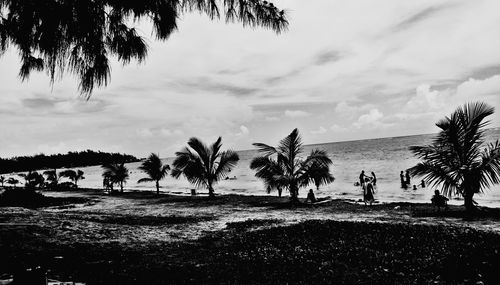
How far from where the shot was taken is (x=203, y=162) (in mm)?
19719

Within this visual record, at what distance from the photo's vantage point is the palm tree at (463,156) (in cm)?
979

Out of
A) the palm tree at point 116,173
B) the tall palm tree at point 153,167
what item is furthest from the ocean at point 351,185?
the palm tree at point 116,173

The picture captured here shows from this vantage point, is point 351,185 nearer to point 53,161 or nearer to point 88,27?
point 88,27

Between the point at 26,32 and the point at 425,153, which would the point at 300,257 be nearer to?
the point at 26,32

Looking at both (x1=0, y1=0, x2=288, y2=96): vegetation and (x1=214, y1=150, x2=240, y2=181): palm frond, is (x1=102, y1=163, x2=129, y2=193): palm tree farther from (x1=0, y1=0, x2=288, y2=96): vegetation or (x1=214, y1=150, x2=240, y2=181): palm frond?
(x1=0, y1=0, x2=288, y2=96): vegetation

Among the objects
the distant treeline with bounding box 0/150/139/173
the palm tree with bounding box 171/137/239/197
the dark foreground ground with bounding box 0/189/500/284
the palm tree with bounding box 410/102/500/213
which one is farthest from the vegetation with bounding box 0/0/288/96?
the distant treeline with bounding box 0/150/139/173

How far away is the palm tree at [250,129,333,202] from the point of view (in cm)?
1511

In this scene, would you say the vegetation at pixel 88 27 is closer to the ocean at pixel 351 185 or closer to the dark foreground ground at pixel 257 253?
the dark foreground ground at pixel 257 253

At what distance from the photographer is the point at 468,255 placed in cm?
543

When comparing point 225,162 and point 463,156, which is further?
point 225,162

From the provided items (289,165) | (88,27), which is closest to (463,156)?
(289,165)

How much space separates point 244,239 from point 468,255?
4.16 m

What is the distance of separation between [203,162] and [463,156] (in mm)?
13217

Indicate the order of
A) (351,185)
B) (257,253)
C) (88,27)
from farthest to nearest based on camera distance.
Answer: (351,185) → (257,253) → (88,27)
